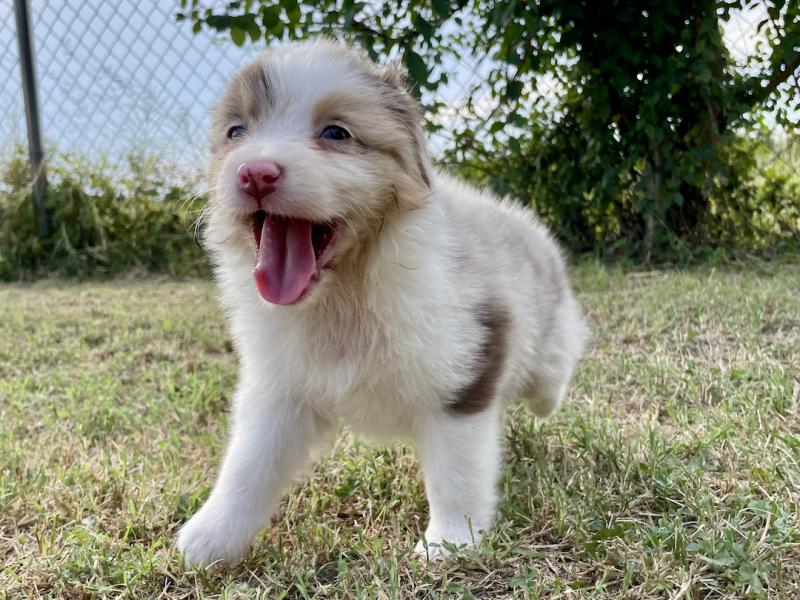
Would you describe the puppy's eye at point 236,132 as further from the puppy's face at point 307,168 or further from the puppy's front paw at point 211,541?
the puppy's front paw at point 211,541

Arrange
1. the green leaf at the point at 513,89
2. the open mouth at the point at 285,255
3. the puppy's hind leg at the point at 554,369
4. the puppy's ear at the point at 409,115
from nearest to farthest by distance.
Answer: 1. the open mouth at the point at 285,255
2. the puppy's ear at the point at 409,115
3. the puppy's hind leg at the point at 554,369
4. the green leaf at the point at 513,89

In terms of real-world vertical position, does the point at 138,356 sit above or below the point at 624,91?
below

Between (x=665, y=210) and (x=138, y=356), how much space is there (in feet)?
12.9

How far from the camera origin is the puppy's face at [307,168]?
1.68 metres

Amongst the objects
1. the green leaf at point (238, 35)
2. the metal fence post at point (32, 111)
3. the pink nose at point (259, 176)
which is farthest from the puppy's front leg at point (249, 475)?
the metal fence post at point (32, 111)

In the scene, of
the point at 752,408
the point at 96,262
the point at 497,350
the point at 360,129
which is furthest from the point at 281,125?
the point at 96,262

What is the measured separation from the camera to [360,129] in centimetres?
185

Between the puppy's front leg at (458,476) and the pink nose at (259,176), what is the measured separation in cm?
73

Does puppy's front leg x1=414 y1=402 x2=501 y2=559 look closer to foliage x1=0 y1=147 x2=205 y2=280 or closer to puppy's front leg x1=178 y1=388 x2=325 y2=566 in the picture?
puppy's front leg x1=178 y1=388 x2=325 y2=566

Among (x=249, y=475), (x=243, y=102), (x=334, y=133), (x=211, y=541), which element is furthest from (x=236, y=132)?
(x=211, y=541)

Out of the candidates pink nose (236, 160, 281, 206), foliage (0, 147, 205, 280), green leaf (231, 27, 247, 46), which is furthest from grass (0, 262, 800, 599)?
foliage (0, 147, 205, 280)

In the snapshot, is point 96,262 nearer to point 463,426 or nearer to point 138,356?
point 138,356

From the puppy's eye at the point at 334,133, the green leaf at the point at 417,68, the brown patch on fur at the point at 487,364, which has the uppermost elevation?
the green leaf at the point at 417,68

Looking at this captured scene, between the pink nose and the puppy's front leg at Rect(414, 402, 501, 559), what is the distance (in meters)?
0.73
